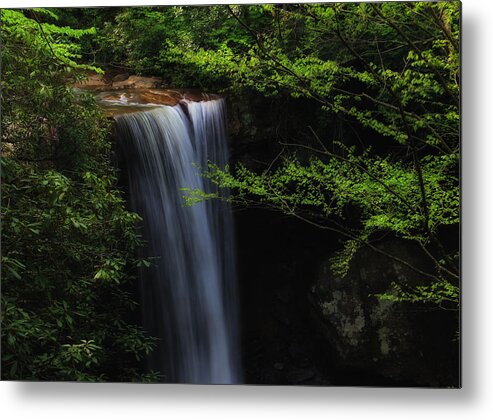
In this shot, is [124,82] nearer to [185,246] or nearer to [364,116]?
[185,246]

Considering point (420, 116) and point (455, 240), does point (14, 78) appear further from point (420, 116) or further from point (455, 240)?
point (455, 240)

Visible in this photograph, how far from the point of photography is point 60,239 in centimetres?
376

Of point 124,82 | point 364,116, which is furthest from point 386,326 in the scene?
point 124,82

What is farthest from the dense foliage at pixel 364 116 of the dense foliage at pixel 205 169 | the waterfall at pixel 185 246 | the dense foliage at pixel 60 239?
the dense foliage at pixel 60 239

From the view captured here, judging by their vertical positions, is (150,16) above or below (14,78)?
above

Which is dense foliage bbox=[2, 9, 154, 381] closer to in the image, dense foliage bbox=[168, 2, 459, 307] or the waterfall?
the waterfall

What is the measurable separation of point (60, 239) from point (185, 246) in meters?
0.64

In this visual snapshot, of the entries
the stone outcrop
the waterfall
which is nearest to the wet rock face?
the waterfall

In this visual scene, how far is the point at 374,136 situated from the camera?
3.68 m

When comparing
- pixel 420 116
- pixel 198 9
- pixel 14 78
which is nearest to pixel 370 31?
pixel 420 116

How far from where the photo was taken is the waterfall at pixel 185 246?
3.75 meters

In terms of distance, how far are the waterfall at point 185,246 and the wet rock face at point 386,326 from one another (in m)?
0.52

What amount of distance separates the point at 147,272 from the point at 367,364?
122cm

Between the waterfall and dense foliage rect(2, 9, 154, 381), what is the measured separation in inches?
3.9
